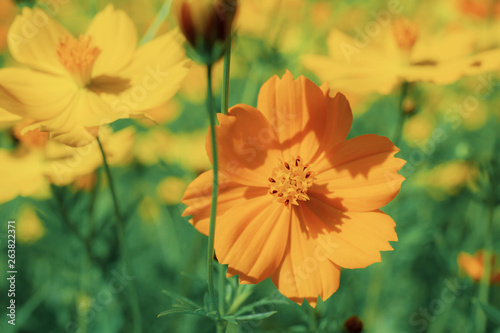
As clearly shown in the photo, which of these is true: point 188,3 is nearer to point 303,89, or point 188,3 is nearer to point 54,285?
point 303,89

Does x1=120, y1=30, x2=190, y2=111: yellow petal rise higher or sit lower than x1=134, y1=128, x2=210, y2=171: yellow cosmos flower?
higher

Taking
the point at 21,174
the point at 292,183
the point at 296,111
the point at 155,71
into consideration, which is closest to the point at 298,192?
the point at 292,183

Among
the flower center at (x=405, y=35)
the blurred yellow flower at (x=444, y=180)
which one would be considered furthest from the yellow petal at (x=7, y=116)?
the blurred yellow flower at (x=444, y=180)

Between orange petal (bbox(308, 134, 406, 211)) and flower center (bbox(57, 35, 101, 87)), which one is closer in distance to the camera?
orange petal (bbox(308, 134, 406, 211))

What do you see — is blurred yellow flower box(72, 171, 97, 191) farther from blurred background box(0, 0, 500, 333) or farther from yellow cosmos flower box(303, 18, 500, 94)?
yellow cosmos flower box(303, 18, 500, 94)

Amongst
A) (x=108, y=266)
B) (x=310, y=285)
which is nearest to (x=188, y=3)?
(x=310, y=285)

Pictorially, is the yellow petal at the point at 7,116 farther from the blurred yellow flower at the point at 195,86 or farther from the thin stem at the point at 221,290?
the blurred yellow flower at the point at 195,86

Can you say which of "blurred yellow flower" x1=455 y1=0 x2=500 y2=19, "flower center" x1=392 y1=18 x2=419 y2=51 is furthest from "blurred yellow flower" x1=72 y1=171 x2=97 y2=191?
"blurred yellow flower" x1=455 y1=0 x2=500 y2=19

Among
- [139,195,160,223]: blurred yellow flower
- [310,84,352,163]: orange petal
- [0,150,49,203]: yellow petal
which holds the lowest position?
[139,195,160,223]: blurred yellow flower

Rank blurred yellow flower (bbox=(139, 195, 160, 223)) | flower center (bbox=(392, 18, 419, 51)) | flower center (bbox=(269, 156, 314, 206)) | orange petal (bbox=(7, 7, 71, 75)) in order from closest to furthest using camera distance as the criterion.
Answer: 1. flower center (bbox=(269, 156, 314, 206))
2. orange petal (bbox=(7, 7, 71, 75))
3. flower center (bbox=(392, 18, 419, 51))
4. blurred yellow flower (bbox=(139, 195, 160, 223))

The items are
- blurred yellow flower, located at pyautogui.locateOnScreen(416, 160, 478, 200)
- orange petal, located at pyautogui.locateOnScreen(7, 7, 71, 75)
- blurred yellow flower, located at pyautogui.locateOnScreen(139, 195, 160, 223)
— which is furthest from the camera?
blurred yellow flower, located at pyautogui.locateOnScreen(139, 195, 160, 223)
